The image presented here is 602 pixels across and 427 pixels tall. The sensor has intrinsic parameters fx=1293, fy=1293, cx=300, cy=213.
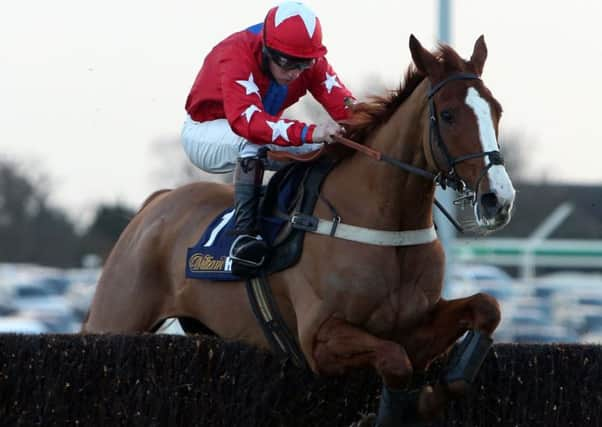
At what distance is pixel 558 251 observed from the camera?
3769 centimetres

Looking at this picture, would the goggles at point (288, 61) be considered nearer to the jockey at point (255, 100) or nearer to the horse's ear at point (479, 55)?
the jockey at point (255, 100)

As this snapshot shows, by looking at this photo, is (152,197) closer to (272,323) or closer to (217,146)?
(217,146)

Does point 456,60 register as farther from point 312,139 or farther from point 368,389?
point 368,389

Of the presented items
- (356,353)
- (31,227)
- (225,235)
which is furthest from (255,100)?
(31,227)

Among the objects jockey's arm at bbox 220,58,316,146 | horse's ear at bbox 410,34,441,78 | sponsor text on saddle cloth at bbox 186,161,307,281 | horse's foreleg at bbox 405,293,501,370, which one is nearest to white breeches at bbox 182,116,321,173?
sponsor text on saddle cloth at bbox 186,161,307,281

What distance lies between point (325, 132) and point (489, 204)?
104cm

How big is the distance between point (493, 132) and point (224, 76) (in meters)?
1.52

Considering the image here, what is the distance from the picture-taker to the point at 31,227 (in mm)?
46562

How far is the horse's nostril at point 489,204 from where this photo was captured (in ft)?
17.1

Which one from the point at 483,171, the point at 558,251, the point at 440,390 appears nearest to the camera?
the point at 483,171

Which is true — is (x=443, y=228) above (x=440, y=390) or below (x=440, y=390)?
below

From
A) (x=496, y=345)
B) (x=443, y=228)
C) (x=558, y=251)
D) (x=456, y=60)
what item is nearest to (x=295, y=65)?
(x=456, y=60)

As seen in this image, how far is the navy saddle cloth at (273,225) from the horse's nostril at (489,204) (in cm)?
116

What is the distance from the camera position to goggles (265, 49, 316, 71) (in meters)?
6.25
